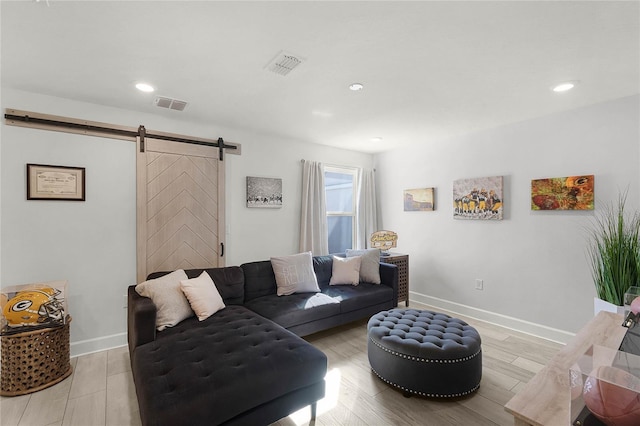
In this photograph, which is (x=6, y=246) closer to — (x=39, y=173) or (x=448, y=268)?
(x=39, y=173)

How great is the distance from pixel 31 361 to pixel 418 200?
15.1 ft

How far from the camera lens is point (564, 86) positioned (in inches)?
98.1

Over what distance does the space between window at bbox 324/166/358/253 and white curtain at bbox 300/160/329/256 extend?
31 cm

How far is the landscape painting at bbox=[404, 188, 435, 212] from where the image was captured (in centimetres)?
437

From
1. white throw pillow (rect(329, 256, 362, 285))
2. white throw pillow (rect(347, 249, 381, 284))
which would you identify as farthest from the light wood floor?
white throw pillow (rect(347, 249, 381, 284))

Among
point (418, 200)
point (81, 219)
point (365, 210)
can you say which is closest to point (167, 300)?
point (81, 219)

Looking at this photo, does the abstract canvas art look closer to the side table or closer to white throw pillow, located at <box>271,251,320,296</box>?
the side table

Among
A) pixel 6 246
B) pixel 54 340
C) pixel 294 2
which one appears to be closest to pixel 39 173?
pixel 6 246

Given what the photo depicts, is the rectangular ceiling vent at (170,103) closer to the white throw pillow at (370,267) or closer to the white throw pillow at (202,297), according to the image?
the white throw pillow at (202,297)

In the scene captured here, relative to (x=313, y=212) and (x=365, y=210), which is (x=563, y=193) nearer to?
(x=365, y=210)

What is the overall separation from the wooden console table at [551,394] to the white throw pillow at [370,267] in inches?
95.3

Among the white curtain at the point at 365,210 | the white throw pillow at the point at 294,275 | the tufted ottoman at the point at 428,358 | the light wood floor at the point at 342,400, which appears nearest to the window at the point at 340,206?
the white curtain at the point at 365,210

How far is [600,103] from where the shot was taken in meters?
2.89

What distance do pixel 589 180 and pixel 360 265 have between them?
263cm
